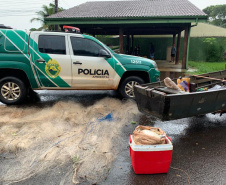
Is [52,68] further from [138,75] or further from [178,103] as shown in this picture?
[178,103]

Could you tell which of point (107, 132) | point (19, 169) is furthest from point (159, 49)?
point (19, 169)

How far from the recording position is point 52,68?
19.2 feet

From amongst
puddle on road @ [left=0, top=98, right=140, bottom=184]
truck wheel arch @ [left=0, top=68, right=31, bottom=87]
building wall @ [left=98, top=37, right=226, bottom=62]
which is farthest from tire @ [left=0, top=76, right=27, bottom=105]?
building wall @ [left=98, top=37, right=226, bottom=62]

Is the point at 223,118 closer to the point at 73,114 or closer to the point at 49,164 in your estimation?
the point at 73,114

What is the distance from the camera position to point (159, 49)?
2278cm

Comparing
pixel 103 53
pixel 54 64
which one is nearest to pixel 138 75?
pixel 103 53

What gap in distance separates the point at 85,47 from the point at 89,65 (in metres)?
0.54

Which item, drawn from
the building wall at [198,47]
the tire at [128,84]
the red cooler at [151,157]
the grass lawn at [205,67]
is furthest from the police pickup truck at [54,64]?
the building wall at [198,47]

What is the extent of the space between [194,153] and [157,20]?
34.8ft

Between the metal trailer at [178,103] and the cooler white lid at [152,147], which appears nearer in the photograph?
the cooler white lid at [152,147]

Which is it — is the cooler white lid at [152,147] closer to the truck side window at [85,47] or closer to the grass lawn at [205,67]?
the truck side window at [85,47]

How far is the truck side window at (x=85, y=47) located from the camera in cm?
600

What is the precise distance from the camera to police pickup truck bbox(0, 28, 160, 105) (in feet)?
18.8

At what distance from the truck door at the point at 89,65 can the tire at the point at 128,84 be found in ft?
1.11
